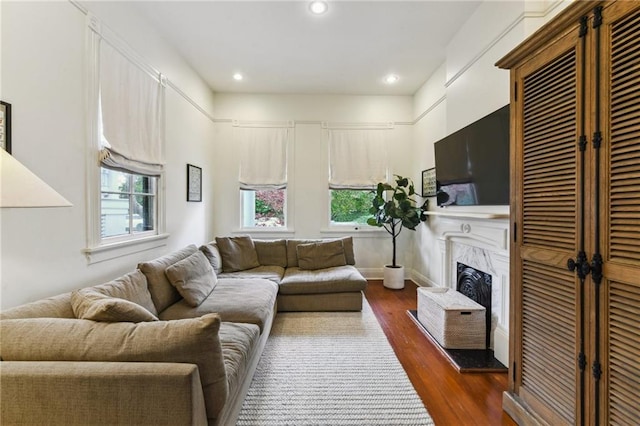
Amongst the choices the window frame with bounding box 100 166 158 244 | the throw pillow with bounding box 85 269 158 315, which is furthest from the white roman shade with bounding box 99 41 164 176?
the throw pillow with bounding box 85 269 158 315

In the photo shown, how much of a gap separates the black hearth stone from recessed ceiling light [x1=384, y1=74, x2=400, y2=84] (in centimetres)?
361

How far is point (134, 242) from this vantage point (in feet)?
8.82

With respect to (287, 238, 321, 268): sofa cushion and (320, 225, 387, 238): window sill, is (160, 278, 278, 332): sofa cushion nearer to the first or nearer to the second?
(287, 238, 321, 268): sofa cushion

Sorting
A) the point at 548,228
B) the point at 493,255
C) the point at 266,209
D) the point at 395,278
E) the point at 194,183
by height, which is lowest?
the point at 395,278

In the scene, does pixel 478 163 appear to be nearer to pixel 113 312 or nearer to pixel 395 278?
pixel 395 278

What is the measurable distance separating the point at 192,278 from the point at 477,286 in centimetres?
272

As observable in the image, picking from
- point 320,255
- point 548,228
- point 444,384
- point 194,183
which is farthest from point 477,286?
point 194,183

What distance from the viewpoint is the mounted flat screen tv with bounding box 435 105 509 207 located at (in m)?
2.30

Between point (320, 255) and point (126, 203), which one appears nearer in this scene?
point (126, 203)

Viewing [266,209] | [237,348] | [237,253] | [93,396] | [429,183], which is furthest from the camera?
[266,209]

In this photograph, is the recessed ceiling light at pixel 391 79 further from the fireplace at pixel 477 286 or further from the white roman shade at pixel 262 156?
the fireplace at pixel 477 286

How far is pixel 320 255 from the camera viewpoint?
160 inches

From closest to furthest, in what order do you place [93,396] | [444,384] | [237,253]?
[93,396] < [444,384] < [237,253]

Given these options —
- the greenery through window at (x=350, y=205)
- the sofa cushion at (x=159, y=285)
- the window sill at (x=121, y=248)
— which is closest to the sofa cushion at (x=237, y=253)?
the window sill at (x=121, y=248)
